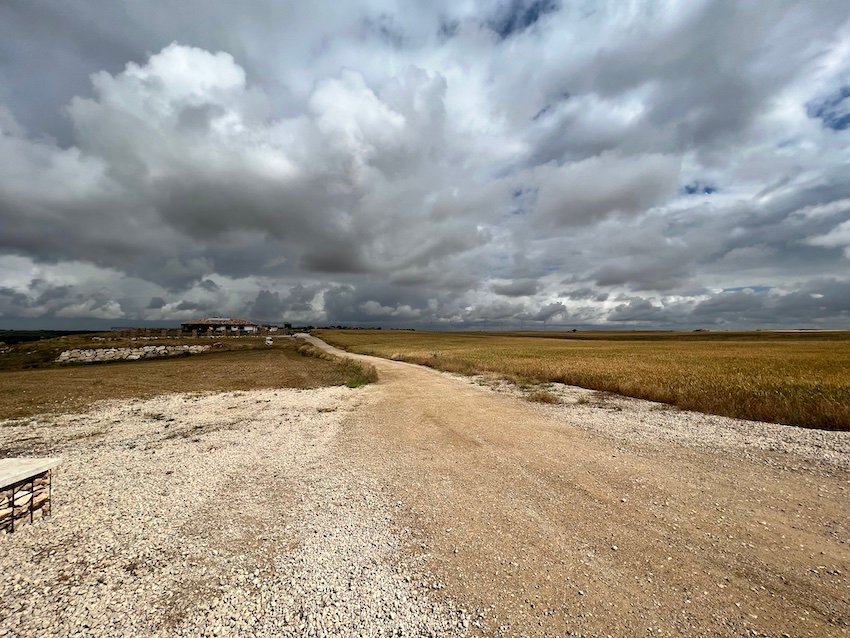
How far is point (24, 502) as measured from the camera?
6461 mm

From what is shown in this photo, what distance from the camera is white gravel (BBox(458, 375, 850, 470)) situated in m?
9.85

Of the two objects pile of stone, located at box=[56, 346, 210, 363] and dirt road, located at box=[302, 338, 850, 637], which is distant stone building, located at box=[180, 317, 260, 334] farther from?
dirt road, located at box=[302, 338, 850, 637]

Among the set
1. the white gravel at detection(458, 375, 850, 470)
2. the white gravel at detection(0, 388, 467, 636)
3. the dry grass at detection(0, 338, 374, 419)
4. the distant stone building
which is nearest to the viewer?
the white gravel at detection(0, 388, 467, 636)

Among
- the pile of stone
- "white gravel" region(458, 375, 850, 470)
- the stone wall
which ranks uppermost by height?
the stone wall

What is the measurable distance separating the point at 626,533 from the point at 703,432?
8.34 m

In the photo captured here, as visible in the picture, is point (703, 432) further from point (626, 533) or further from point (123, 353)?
point (123, 353)

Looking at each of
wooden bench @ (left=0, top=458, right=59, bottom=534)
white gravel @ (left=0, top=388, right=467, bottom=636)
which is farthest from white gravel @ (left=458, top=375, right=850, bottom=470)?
wooden bench @ (left=0, top=458, right=59, bottom=534)

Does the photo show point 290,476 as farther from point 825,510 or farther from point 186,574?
point 825,510

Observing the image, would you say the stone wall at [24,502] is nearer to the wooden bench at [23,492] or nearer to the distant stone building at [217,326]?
the wooden bench at [23,492]

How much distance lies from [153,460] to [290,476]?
13.7ft

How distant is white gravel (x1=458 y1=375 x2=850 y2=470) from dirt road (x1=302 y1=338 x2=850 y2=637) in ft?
1.44

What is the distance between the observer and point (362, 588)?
4.93 metres

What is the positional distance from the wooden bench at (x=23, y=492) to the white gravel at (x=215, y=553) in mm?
285

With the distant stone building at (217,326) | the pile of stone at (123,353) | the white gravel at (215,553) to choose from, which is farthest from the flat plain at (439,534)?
the distant stone building at (217,326)
